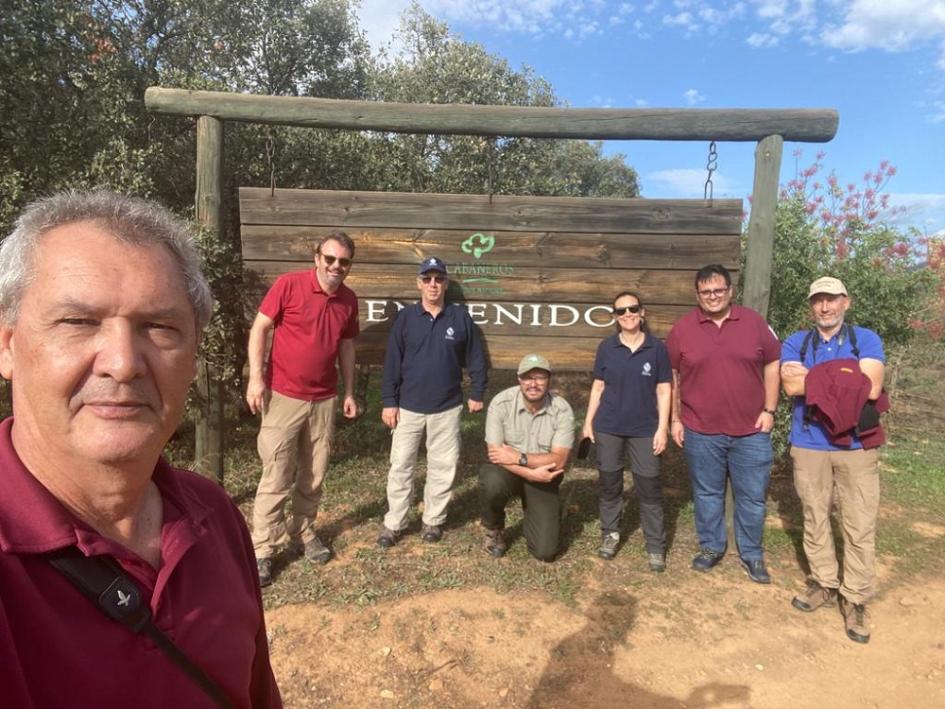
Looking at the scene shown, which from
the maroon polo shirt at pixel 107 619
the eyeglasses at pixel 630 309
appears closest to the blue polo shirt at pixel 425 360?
the eyeglasses at pixel 630 309

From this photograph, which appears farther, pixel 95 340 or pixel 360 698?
pixel 360 698

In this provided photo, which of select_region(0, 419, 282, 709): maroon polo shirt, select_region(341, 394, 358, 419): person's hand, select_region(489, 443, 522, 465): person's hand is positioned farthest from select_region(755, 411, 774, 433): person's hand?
select_region(0, 419, 282, 709): maroon polo shirt

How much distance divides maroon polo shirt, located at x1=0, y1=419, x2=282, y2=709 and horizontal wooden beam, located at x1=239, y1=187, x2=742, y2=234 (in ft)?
12.6

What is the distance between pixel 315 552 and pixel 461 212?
9.54 ft

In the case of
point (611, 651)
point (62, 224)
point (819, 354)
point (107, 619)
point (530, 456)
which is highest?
point (62, 224)

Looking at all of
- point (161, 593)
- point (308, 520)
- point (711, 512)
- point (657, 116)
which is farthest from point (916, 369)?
point (161, 593)

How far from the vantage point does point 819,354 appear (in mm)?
4074

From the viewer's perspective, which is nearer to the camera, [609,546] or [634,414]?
[634,414]

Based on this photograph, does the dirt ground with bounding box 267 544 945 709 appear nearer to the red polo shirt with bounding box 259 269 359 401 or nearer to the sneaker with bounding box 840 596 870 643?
the sneaker with bounding box 840 596 870 643

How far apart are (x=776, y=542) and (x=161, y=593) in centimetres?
541

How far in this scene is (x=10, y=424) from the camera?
1.17 m

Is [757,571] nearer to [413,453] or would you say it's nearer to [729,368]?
[729,368]

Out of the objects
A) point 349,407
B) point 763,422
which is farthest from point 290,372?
point 763,422

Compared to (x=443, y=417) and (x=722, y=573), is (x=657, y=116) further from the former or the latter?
(x=722, y=573)
